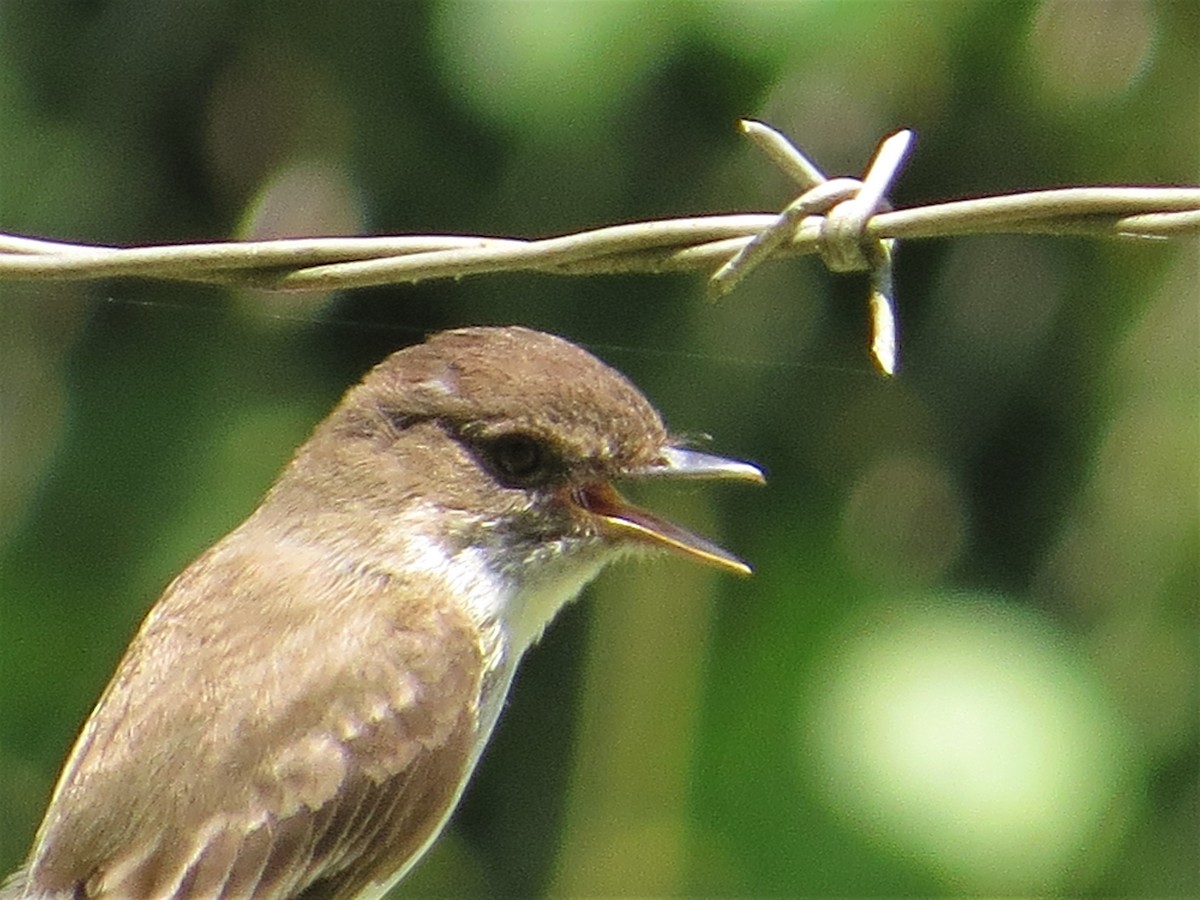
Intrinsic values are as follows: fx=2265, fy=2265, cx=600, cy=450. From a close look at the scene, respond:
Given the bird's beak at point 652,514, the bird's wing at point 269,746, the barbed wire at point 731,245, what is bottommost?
the bird's wing at point 269,746

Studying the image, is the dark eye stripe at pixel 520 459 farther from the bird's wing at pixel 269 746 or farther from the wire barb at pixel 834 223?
the wire barb at pixel 834 223

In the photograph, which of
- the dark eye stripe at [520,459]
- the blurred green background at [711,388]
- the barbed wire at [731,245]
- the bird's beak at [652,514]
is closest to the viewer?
the barbed wire at [731,245]

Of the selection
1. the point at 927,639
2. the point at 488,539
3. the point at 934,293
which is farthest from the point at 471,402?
the point at 934,293

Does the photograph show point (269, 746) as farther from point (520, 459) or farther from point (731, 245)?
point (731, 245)

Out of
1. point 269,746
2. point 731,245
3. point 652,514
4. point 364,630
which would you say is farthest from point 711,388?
point 731,245

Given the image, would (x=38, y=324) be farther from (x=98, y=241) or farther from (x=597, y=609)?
(x=597, y=609)

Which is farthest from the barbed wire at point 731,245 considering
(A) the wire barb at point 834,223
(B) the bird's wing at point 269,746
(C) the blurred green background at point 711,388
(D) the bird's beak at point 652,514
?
(C) the blurred green background at point 711,388

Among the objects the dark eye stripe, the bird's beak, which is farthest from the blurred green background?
the dark eye stripe
